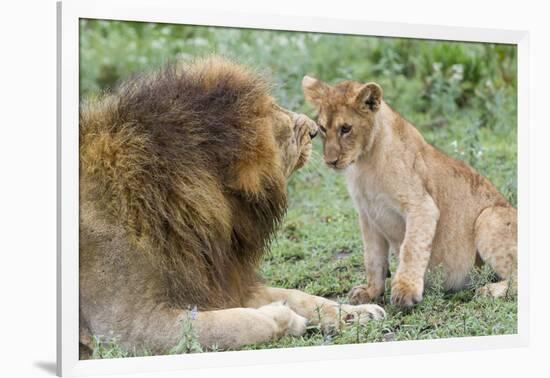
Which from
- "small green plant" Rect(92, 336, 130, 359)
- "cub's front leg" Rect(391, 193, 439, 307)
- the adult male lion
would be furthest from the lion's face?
"small green plant" Rect(92, 336, 130, 359)

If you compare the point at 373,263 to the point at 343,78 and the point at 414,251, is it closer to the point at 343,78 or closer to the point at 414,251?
the point at 414,251

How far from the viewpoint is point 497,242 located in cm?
498

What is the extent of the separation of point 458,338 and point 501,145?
213 centimetres

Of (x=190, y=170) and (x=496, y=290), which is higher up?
(x=190, y=170)

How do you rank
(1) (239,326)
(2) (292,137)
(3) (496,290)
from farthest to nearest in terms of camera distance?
(3) (496,290) → (2) (292,137) → (1) (239,326)

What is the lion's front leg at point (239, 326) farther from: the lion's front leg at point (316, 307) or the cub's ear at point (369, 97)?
the cub's ear at point (369, 97)

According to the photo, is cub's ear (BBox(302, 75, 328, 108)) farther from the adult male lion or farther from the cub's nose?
the adult male lion

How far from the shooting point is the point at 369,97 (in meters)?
4.61

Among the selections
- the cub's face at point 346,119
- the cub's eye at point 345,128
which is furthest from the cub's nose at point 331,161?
the cub's eye at point 345,128

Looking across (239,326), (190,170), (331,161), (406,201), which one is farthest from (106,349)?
(406,201)

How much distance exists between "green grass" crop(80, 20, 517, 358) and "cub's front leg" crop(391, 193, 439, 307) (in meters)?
0.30

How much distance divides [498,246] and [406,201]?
620 mm

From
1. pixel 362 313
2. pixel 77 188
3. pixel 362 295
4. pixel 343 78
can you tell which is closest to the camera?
pixel 77 188

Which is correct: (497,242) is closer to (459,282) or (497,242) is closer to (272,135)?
(459,282)
